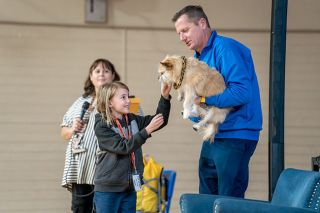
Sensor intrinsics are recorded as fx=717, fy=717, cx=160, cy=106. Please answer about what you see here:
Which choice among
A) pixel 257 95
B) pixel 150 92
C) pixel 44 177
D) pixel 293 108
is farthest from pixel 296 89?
pixel 257 95

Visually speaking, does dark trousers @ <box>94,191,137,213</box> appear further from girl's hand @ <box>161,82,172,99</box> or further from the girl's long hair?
girl's hand @ <box>161,82,172,99</box>

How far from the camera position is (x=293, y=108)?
25.8ft

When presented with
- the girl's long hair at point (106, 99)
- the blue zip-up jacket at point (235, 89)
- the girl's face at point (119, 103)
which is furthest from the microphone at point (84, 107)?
the blue zip-up jacket at point (235, 89)

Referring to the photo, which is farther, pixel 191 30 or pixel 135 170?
pixel 135 170

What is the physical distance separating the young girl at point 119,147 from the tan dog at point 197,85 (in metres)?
0.30

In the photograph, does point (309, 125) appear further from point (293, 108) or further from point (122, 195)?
point (122, 195)

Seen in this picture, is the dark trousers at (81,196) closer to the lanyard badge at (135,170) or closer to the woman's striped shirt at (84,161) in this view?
the woman's striped shirt at (84,161)

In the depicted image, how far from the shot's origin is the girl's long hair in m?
5.04

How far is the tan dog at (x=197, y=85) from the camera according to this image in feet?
14.2

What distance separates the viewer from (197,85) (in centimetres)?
438

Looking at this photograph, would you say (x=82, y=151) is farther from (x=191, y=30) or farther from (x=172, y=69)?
(x=191, y=30)

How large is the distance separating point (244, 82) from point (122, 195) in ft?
4.14

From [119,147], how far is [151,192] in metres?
1.52

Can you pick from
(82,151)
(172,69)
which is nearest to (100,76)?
(82,151)
